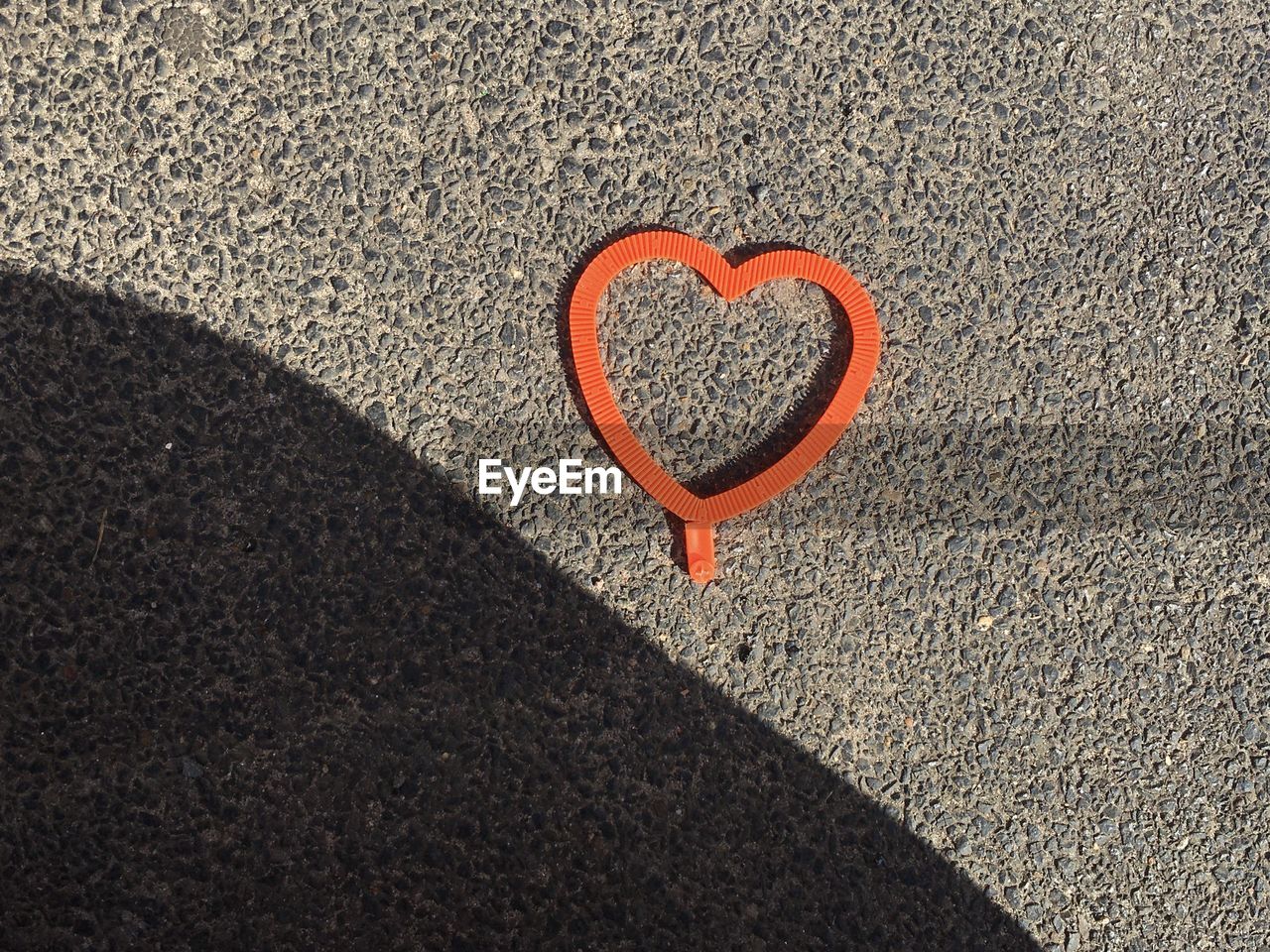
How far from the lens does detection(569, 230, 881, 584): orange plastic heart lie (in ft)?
8.15

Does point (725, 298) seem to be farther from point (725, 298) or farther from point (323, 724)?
point (323, 724)

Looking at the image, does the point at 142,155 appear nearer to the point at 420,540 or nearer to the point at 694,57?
the point at 420,540

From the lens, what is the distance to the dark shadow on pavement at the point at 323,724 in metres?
2.31

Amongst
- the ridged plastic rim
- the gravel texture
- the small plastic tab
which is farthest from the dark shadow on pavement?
the ridged plastic rim

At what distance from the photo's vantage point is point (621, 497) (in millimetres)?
2535

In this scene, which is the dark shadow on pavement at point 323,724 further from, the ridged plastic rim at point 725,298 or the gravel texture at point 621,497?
the ridged plastic rim at point 725,298

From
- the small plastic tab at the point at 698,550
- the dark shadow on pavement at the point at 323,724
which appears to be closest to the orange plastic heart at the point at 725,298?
the small plastic tab at the point at 698,550

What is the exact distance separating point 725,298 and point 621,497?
531 millimetres

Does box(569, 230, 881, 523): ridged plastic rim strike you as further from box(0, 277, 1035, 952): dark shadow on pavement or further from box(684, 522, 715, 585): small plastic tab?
box(0, 277, 1035, 952): dark shadow on pavement

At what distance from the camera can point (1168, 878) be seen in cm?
258

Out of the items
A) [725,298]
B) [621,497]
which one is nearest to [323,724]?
[621,497]

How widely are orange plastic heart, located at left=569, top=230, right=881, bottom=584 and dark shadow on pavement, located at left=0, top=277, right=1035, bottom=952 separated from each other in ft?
1.00

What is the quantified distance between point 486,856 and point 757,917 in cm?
62

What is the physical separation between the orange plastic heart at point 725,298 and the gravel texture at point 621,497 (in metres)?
0.07
